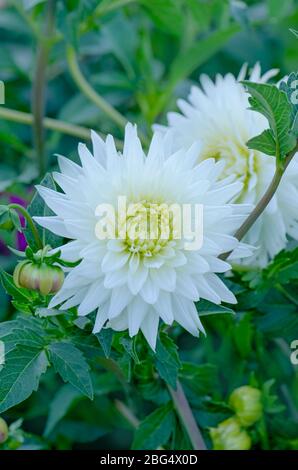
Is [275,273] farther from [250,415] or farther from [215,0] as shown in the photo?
[215,0]

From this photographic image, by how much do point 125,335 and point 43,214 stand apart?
121 mm

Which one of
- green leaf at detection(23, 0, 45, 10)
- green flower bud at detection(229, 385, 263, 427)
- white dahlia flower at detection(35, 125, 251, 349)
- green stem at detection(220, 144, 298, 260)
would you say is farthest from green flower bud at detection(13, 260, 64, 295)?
green leaf at detection(23, 0, 45, 10)

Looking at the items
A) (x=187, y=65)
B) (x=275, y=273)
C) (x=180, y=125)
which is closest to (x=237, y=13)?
(x=187, y=65)

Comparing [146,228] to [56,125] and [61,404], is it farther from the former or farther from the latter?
[56,125]

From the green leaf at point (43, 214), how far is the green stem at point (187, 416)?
0.58 ft

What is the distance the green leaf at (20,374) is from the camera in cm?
66

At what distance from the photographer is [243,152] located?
81 centimetres

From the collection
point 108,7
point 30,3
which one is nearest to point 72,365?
point 30,3

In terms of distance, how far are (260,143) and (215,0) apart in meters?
0.58

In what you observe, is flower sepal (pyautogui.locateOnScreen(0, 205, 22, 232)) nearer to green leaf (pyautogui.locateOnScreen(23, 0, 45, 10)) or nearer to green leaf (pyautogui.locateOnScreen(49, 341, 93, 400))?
green leaf (pyautogui.locateOnScreen(49, 341, 93, 400))

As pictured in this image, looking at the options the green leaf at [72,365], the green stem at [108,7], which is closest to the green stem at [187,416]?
the green leaf at [72,365]

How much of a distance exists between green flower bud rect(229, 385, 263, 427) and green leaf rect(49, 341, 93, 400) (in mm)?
213

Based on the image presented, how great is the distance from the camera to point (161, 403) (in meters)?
0.82

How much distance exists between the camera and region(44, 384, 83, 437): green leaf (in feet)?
2.95
